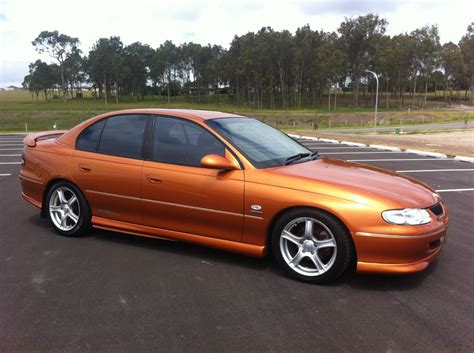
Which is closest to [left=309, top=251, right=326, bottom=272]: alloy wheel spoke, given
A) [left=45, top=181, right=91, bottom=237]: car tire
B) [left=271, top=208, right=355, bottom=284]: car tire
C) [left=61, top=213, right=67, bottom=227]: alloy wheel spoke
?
[left=271, top=208, right=355, bottom=284]: car tire

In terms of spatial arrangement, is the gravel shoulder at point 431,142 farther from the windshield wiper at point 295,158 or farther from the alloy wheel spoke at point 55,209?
the alloy wheel spoke at point 55,209

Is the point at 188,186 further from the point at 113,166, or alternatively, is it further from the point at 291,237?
the point at 291,237

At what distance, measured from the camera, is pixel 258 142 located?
4.61m

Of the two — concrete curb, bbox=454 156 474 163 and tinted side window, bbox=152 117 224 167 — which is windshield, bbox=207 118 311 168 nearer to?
tinted side window, bbox=152 117 224 167

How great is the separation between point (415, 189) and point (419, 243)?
0.68 m

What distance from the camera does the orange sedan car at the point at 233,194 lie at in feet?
11.9

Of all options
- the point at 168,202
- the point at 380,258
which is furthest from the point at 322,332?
the point at 168,202

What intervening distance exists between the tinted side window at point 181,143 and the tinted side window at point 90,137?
81cm

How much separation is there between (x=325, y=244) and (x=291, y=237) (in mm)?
309

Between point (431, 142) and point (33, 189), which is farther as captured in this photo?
point (431, 142)

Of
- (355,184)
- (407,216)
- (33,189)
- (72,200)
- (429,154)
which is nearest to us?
(407,216)

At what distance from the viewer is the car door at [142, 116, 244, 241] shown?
4.09 meters

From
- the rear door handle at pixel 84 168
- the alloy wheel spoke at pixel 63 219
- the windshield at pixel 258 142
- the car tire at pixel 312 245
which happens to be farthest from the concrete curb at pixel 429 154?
the alloy wheel spoke at pixel 63 219

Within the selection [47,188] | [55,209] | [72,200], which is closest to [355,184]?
[72,200]
